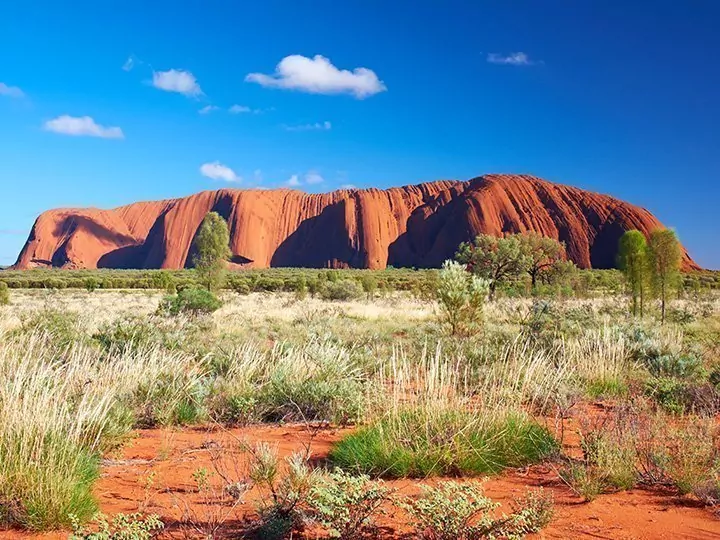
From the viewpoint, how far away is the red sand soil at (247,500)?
315 cm

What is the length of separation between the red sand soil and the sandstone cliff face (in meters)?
86.9

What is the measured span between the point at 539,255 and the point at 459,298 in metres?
24.1

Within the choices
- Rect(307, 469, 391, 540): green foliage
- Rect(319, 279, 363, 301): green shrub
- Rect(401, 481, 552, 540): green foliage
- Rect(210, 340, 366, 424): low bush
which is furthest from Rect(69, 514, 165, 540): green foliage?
Rect(319, 279, 363, 301): green shrub

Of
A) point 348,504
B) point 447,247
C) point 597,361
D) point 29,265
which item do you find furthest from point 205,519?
point 29,265

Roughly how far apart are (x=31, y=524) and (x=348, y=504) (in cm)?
172

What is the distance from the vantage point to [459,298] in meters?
13.4

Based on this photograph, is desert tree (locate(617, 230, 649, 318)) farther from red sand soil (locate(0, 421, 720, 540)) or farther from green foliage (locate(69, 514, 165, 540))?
green foliage (locate(69, 514, 165, 540))

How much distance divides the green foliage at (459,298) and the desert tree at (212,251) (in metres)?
18.4

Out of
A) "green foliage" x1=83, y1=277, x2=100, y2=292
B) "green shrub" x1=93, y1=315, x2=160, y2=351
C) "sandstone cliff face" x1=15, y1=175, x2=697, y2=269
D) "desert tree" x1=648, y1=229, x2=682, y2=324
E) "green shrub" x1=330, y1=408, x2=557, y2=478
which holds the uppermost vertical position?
"sandstone cliff face" x1=15, y1=175, x2=697, y2=269

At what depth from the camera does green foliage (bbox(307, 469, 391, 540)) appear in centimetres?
290

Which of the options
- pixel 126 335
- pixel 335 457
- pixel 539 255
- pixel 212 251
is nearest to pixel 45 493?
pixel 335 457

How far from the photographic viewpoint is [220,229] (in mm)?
30203

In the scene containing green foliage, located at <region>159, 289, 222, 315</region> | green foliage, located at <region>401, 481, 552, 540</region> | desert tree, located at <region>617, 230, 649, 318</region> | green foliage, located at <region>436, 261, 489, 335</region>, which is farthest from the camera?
desert tree, located at <region>617, 230, 649, 318</region>

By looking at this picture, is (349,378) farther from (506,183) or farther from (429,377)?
(506,183)
